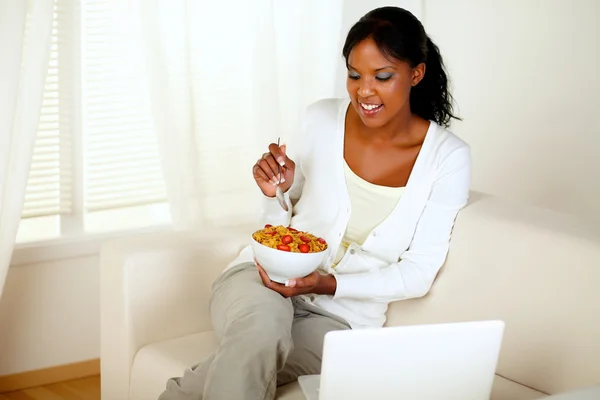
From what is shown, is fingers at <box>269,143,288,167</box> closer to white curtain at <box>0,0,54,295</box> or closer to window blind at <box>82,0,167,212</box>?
white curtain at <box>0,0,54,295</box>

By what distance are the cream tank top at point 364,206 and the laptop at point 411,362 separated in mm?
680

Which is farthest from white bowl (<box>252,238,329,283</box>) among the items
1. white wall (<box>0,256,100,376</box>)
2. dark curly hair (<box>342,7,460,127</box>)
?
white wall (<box>0,256,100,376</box>)

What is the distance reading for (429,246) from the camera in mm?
2303

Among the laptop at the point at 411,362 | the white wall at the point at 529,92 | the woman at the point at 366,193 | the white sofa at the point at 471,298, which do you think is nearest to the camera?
the laptop at the point at 411,362

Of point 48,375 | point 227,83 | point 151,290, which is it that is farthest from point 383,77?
point 48,375

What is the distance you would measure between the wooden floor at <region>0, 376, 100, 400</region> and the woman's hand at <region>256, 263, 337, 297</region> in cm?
114

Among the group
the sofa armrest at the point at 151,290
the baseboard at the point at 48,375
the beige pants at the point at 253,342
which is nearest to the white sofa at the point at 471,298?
the sofa armrest at the point at 151,290

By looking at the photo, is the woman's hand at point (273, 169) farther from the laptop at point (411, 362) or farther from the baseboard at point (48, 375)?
the baseboard at point (48, 375)

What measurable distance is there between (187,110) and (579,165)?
1.29m

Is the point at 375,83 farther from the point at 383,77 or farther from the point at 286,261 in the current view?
the point at 286,261

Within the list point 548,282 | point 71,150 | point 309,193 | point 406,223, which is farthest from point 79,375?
point 548,282

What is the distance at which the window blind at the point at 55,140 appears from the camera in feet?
9.82

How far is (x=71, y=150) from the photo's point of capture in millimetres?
3092

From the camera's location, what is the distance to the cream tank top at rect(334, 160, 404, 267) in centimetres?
231
